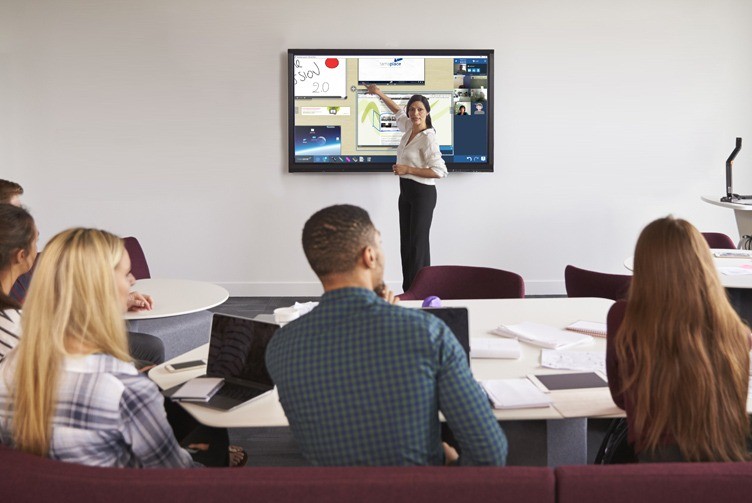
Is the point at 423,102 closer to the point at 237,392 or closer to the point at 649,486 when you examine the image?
the point at 237,392

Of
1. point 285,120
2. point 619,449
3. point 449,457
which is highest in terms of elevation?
point 285,120

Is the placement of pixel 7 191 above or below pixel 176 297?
above

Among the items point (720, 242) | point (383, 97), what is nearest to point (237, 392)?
point (720, 242)

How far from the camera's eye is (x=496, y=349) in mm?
2652

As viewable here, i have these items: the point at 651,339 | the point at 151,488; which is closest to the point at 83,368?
the point at 151,488

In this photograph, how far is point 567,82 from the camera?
684 centimetres

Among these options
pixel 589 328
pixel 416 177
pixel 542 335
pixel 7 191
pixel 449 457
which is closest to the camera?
pixel 449 457

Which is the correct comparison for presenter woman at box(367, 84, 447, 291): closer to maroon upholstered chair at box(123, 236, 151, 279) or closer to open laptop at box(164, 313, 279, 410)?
maroon upholstered chair at box(123, 236, 151, 279)

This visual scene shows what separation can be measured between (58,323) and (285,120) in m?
5.30

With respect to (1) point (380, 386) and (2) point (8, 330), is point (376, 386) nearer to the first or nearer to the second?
(1) point (380, 386)

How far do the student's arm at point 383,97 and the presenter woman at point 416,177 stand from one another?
12 centimetres

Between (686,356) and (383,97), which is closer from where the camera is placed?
(686,356)

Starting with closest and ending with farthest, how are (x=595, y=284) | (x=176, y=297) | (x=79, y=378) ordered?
(x=79, y=378), (x=176, y=297), (x=595, y=284)

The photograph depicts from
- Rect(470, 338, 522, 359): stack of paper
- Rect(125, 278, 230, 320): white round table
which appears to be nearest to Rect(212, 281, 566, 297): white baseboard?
Rect(125, 278, 230, 320): white round table
